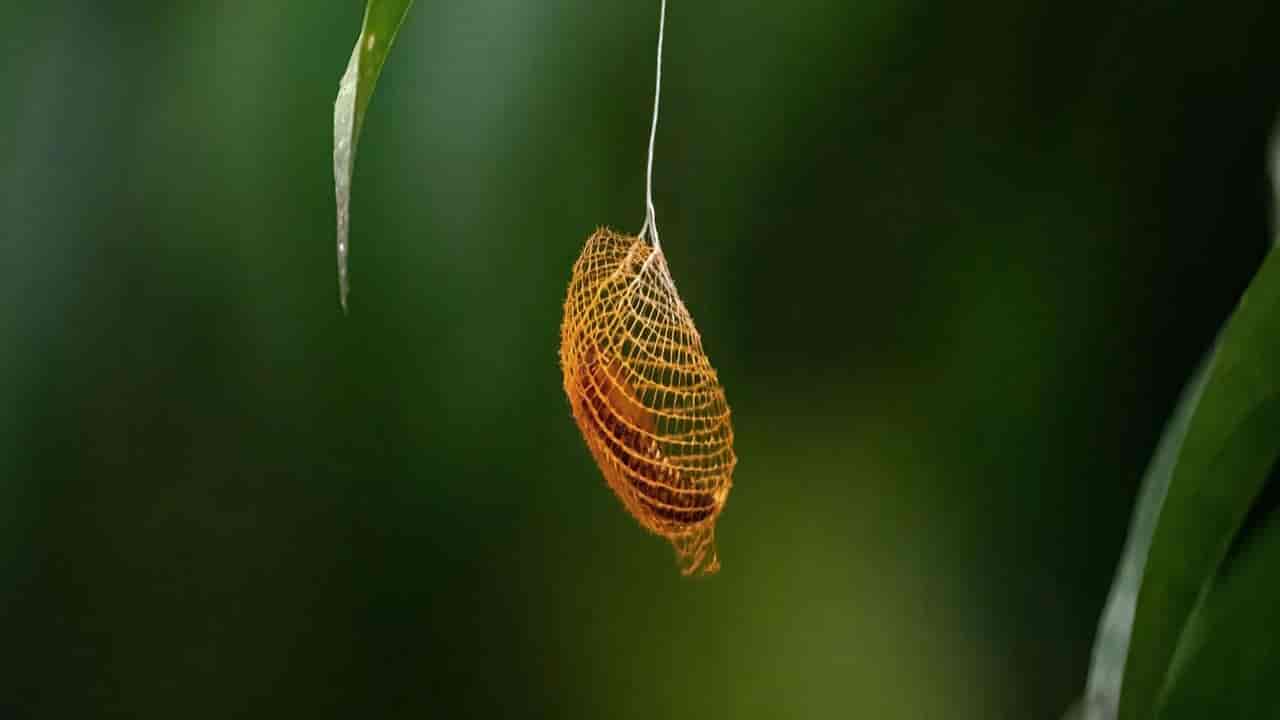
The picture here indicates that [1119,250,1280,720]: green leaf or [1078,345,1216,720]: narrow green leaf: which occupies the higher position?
[1119,250,1280,720]: green leaf

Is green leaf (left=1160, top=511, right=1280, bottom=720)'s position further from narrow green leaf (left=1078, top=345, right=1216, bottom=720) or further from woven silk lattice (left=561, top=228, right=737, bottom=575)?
woven silk lattice (left=561, top=228, right=737, bottom=575)

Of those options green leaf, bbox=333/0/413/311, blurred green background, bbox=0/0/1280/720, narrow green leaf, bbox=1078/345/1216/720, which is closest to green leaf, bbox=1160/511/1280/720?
narrow green leaf, bbox=1078/345/1216/720

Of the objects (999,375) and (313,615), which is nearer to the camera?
(999,375)

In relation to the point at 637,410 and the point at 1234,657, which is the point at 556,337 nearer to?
the point at 637,410

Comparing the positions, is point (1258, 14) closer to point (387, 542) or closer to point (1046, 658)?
point (1046, 658)

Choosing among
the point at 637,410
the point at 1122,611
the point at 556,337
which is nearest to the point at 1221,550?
the point at 1122,611

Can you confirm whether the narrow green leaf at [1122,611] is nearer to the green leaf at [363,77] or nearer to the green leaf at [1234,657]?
the green leaf at [1234,657]

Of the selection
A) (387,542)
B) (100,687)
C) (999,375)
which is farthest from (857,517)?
(100,687)

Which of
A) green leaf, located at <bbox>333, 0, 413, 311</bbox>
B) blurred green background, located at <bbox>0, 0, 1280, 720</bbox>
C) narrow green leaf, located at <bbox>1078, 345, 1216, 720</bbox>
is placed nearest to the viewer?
green leaf, located at <bbox>333, 0, 413, 311</bbox>
